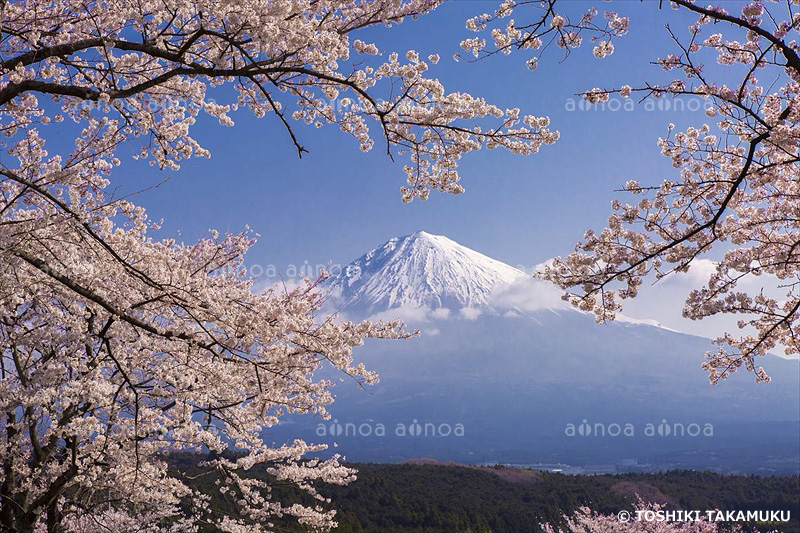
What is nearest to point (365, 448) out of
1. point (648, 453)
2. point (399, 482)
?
point (648, 453)

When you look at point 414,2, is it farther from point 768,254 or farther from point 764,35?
point 768,254

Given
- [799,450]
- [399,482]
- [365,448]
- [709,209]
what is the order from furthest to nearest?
[365,448] < [799,450] < [399,482] < [709,209]

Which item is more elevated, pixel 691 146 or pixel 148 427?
pixel 691 146

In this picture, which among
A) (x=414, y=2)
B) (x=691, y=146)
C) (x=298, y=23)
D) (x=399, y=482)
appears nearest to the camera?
(x=298, y=23)

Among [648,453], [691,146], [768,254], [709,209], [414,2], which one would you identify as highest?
[414,2]

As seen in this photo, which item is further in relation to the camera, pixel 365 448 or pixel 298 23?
pixel 365 448

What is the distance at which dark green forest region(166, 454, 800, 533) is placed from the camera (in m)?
29.6

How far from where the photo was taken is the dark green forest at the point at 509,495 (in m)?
29.6

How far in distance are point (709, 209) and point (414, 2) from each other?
2954 millimetres

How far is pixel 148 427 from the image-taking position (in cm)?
492

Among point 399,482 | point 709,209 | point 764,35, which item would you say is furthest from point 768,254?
point 399,482

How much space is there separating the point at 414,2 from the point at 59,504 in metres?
6.70

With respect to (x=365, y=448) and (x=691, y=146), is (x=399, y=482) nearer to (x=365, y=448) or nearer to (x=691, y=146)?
(x=691, y=146)

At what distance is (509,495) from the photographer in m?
38.4
